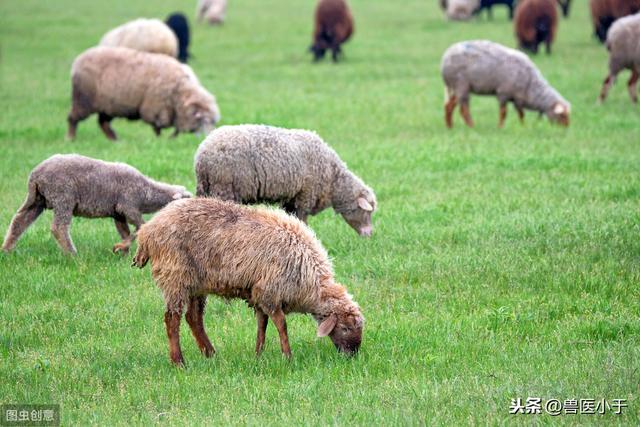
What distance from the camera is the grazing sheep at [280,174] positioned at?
961cm

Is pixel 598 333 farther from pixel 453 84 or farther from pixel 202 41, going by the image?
pixel 202 41

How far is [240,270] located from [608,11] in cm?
2212

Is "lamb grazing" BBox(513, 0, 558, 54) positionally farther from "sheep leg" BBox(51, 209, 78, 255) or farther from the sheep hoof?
"sheep leg" BBox(51, 209, 78, 255)

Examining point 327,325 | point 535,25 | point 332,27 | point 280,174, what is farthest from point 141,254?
point 535,25

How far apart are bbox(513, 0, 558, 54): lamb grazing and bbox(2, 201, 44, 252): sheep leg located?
19570mm

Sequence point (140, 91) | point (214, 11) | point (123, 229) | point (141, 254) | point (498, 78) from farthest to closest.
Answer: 1. point (214, 11)
2. point (498, 78)
3. point (140, 91)
4. point (123, 229)
5. point (141, 254)

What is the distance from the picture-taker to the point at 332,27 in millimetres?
26453

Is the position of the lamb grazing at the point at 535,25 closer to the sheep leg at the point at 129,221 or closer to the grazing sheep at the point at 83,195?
the grazing sheep at the point at 83,195

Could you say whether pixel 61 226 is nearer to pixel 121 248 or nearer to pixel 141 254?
pixel 121 248

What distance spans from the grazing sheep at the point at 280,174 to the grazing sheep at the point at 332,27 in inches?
653

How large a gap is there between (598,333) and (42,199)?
5312 millimetres

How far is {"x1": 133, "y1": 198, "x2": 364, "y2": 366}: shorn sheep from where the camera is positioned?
22.4 feet

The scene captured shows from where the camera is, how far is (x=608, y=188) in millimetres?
11953

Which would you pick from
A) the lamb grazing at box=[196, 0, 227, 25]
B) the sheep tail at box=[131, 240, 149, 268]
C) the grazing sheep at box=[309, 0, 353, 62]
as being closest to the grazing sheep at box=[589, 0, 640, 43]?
the grazing sheep at box=[309, 0, 353, 62]
